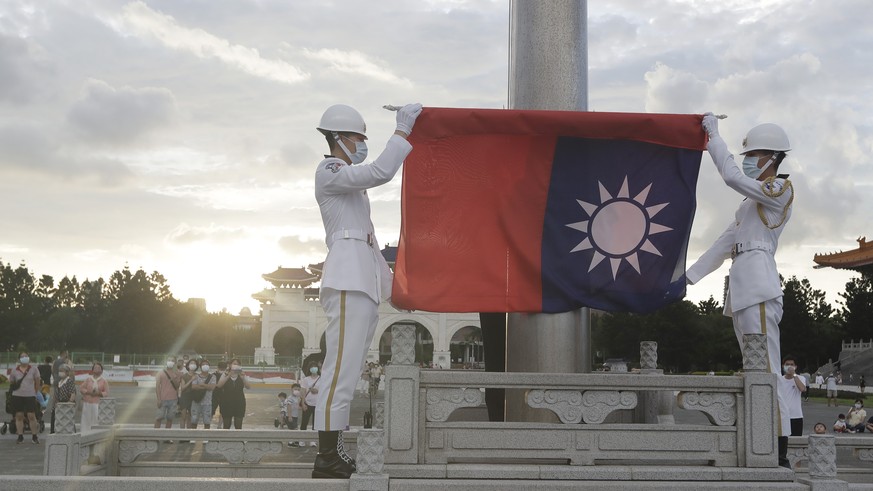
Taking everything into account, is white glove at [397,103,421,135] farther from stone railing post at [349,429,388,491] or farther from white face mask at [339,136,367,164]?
→ stone railing post at [349,429,388,491]

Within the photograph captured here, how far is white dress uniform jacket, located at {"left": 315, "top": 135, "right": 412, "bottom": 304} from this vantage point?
519 cm

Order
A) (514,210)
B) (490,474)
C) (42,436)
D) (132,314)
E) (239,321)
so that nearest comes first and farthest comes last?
(490,474), (514,210), (42,436), (132,314), (239,321)

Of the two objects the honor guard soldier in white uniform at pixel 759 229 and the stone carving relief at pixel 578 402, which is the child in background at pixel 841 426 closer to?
the honor guard soldier in white uniform at pixel 759 229

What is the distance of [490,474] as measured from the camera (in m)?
4.76

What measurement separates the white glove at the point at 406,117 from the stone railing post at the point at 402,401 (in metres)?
1.34

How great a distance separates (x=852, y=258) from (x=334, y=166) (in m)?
52.0

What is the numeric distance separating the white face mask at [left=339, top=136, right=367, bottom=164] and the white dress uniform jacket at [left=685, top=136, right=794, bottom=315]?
2.46m

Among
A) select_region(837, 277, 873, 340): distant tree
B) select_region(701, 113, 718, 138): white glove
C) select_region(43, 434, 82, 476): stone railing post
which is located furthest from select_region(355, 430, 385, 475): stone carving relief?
select_region(837, 277, 873, 340): distant tree

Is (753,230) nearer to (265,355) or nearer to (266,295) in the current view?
(265,355)

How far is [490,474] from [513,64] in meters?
3.44

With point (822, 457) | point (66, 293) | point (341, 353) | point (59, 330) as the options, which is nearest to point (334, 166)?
point (341, 353)

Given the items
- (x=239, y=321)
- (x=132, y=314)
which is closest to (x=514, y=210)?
(x=132, y=314)

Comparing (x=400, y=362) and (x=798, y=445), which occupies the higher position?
(x=400, y=362)

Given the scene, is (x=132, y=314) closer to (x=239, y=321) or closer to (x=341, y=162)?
(x=239, y=321)
